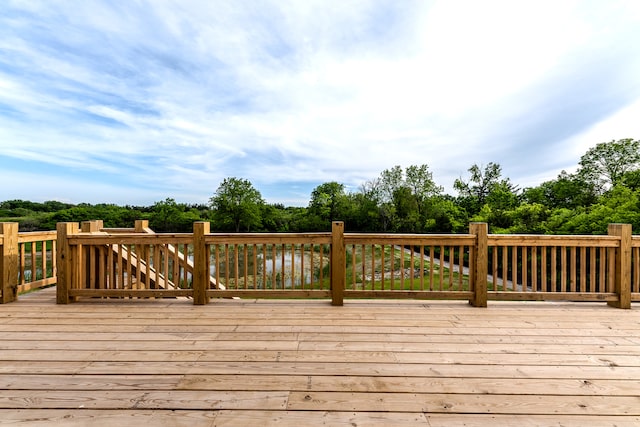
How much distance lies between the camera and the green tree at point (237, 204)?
2562cm

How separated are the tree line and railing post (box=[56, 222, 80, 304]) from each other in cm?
1375

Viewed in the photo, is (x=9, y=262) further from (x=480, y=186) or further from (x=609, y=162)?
(x=480, y=186)

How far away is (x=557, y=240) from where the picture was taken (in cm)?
360

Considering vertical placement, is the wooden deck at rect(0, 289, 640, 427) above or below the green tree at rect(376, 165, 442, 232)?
below

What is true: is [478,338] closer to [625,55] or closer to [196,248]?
[196,248]

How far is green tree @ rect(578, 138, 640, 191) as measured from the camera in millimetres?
16328

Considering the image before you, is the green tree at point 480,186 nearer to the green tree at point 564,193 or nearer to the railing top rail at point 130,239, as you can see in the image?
the green tree at point 564,193

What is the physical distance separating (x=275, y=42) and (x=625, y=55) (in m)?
9.28

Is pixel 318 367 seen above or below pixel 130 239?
below

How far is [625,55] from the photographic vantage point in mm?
7680

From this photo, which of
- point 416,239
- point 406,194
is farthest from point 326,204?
point 416,239

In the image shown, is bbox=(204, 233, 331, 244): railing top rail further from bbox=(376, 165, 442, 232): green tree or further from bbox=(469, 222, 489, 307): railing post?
bbox=(376, 165, 442, 232): green tree

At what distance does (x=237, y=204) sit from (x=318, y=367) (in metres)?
25.4

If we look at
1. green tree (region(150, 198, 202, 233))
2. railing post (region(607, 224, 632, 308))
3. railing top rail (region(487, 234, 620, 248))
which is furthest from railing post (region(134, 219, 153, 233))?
green tree (region(150, 198, 202, 233))
